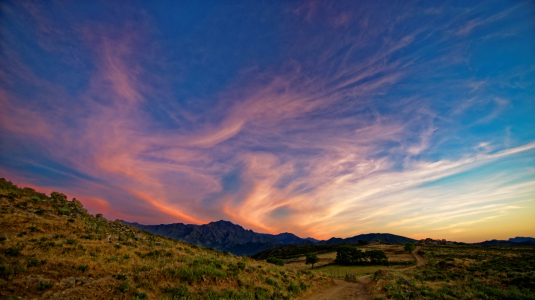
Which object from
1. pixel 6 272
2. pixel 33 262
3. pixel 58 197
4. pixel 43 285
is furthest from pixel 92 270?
pixel 58 197

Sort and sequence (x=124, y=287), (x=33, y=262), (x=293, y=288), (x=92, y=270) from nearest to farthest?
(x=124, y=287) → (x=33, y=262) → (x=92, y=270) → (x=293, y=288)

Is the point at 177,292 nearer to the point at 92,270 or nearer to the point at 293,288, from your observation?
the point at 92,270

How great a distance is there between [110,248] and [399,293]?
29.1 meters

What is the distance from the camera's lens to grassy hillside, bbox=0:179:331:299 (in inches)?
474

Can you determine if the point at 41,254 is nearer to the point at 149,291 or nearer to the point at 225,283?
the point at 149,291

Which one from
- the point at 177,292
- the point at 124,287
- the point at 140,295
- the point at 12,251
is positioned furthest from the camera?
the point at 12,251

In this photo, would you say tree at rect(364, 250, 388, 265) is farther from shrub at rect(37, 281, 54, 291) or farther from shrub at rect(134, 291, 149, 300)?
shrub at rect(37, 281, 54, 291)

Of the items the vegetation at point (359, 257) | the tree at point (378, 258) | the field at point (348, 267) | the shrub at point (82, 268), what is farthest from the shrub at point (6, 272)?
the tree at point (378, 258)

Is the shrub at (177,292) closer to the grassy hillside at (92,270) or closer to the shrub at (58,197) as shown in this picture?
the grassy hillside at (92,270)

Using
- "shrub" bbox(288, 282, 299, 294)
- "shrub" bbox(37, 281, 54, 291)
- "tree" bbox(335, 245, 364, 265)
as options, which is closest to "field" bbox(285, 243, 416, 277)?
"tree" bbox(335, 245, 364, 265)

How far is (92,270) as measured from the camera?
1496cm

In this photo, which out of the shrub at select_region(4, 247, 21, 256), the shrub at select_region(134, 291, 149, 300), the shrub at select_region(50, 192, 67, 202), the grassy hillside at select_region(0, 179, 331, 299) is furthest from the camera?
the shrub at select_region(50, 192, 67, 202)

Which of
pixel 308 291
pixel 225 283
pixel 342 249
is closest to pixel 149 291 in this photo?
pixel 225 283

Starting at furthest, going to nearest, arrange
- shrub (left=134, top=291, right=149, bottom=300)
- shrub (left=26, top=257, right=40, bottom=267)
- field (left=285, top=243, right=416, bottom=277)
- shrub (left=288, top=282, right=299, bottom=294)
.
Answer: field (left=285, top=243, right=416, bottom=277) < shrub (left=288, top=282, right=299, bottom=294) < shrub (left=26, top=257, right=40, bottom=267) < shrub (left=134, top=291, right=149, bottom=300)
